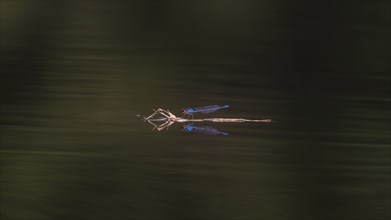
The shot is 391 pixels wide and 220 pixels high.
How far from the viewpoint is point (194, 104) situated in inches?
109

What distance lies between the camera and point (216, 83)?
2.88m

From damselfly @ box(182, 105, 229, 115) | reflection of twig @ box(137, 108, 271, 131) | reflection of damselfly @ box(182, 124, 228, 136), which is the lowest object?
reflection of damselfly @ box(182, 124, 228, 136)

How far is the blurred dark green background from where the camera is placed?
237 centimetres

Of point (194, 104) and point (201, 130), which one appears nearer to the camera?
point (201, 130)

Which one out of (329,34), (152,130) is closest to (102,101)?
(152,130)

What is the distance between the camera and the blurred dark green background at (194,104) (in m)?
2.37

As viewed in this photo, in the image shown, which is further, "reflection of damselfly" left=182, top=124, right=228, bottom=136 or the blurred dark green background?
"reflection of damselfly" left=182, top=124, right=228, bottom=136

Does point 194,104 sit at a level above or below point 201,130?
above

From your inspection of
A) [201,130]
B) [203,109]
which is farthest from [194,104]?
[201,130]

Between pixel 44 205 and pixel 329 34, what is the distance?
1506 mm

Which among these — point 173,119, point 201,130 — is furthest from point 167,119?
point 201,130

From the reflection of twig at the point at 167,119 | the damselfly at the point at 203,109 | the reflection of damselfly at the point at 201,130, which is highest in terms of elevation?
→ the damselfly at the point at 203,109

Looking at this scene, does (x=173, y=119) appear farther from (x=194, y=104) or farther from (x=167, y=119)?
(x=194, y=104)

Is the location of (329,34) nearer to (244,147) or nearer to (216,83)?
(216,83)
